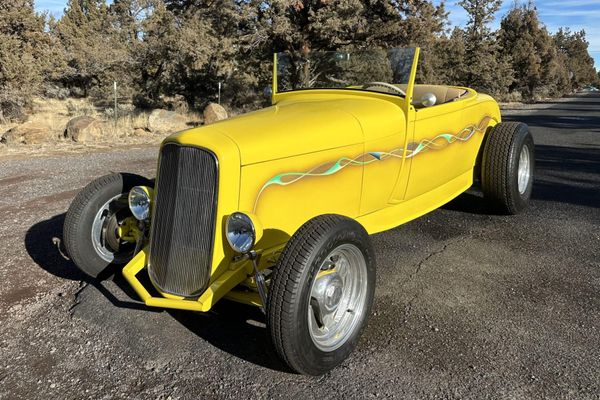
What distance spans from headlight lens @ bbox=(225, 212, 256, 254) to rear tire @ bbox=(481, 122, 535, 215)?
3435mm

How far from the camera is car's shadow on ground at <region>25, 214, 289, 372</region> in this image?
2.94m

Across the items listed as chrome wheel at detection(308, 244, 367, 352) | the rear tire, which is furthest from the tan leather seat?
chrome wheel at detection(308, 244, 367, 352)

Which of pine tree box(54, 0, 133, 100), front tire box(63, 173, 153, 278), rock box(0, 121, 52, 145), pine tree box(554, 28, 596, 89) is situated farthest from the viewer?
pine tree box(554, 28, 596, 89)

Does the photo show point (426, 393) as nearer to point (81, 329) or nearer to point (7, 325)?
point (81, 329)

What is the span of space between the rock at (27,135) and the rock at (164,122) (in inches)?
114

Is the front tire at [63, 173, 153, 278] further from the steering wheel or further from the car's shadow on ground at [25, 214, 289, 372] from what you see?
the steering wheel

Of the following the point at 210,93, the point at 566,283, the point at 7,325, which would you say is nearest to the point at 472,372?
the point at 566,283

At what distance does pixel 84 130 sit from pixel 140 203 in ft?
29.8

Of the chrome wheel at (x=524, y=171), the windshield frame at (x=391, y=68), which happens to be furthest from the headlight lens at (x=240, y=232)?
the chrome wheel at (x=524, y=171)

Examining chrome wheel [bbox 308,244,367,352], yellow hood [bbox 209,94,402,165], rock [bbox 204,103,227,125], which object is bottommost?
chrome wheel [bbox 308,244,367,352]

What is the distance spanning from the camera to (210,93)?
21.2 metres

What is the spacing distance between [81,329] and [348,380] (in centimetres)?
187

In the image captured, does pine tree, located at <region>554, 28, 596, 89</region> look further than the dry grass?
Yes

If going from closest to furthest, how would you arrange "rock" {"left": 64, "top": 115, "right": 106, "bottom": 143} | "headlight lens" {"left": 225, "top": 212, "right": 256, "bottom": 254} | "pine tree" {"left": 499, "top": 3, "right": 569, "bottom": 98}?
"headlight lens" {"left": 225, "top": 212, "right": 256, "bottom": 254}
"rock" {"left": 64, "top": 115, "right": 106, "bottom": 143}
"pine tree" {"left": 499, "top": 3, "right": 569, "bottom": 98}
